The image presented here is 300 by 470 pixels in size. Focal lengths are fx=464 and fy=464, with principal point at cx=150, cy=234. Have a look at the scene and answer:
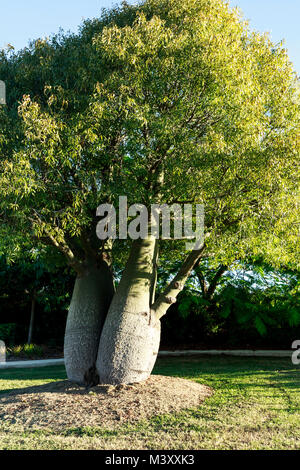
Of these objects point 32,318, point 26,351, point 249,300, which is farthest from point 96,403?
point 32,318

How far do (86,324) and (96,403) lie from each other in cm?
191

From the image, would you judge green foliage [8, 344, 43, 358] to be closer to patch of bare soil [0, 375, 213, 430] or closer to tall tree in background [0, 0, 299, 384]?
patch of bare soil [0, 375, 213, 430]

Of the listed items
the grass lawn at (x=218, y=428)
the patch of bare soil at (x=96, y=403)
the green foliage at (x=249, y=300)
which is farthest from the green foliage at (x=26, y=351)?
the patch of bare soil at (x=96, y=403)

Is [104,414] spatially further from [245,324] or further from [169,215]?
[245,324]

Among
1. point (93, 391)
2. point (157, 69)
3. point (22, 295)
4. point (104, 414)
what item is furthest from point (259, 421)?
point (22, 295)

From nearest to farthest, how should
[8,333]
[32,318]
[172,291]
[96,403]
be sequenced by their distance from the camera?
[96,403] → [172,291] → [8,333] → [32,318]

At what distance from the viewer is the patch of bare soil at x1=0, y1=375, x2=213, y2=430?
689cm

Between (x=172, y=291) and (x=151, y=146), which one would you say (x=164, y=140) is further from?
(x=172, y=291)

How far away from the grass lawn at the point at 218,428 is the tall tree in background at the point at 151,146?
1847mm

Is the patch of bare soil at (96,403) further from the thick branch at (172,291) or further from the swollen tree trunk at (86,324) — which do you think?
the thick branch at (172,291)

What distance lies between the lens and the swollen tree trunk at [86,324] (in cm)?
907

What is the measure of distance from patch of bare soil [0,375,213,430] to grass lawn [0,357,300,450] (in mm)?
262

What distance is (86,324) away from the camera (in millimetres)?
9195

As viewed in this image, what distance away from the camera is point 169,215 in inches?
353
